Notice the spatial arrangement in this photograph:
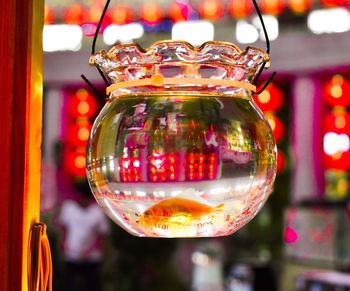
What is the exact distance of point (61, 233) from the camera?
25.4 ft

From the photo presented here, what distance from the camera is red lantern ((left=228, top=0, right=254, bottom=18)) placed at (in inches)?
326

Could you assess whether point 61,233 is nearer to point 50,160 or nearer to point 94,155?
point 50,160

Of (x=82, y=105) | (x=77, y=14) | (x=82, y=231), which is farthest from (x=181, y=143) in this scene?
(x=82, y=105)

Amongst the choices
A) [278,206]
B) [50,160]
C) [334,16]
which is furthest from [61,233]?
[334,16]

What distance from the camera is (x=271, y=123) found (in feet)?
27.3

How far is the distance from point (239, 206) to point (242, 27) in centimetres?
798

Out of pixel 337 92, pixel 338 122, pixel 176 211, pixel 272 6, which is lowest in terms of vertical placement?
pixel 176 211

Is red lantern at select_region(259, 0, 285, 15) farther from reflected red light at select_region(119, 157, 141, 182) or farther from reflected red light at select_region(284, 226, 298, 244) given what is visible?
reflected red light at select_region(119, 157, 141, 182)

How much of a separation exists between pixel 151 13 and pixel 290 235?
3.10 m

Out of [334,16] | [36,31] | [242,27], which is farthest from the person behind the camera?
[242,27]

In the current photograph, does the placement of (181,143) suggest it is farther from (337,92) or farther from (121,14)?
(121,14)

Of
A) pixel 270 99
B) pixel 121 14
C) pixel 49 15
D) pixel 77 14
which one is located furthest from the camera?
pixel 49 15

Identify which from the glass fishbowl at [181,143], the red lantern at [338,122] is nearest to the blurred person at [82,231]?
the red lantern at [338,122]

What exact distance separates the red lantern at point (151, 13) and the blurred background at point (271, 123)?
0.01 meters
